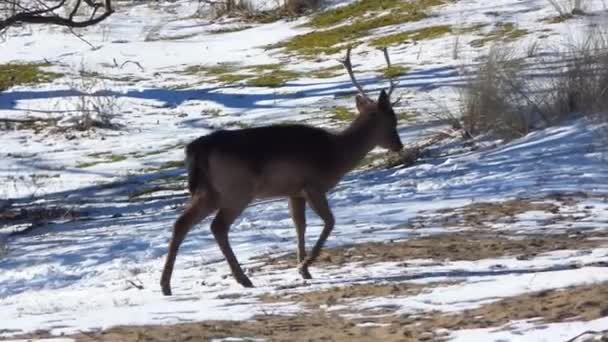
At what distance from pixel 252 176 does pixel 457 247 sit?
158 cm

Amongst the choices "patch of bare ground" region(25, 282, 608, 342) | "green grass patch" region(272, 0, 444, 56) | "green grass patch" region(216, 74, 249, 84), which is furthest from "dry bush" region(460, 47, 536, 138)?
"patch of bare ground" region(25, 282, 608, 342)

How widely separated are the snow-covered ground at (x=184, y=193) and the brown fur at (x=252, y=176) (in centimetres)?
34

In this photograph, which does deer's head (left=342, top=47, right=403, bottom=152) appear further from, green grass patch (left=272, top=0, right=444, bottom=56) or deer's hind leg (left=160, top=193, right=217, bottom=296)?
green grass patch (left=272, top=0, right=444, bottom=56)

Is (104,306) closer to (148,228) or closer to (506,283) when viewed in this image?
(506,283)

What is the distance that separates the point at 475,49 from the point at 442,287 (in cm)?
1144

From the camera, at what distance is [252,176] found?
10.5 metres

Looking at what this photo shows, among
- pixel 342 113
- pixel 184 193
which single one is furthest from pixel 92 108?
pixel 184 193

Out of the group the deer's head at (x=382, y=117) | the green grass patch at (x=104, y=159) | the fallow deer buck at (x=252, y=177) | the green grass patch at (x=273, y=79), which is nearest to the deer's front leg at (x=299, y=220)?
the fallow deer buck at (x=252, y=177)

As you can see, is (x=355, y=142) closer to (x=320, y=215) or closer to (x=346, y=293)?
(x=320, y=215)

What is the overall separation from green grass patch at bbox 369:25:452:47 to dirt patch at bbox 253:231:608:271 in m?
10.6

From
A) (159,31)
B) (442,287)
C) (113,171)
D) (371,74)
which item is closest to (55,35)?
(159,31)

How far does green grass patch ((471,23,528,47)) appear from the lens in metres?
20.1

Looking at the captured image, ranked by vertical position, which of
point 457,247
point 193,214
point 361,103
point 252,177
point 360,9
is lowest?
point 457,247

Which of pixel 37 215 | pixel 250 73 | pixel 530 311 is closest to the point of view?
pixel 530 311
